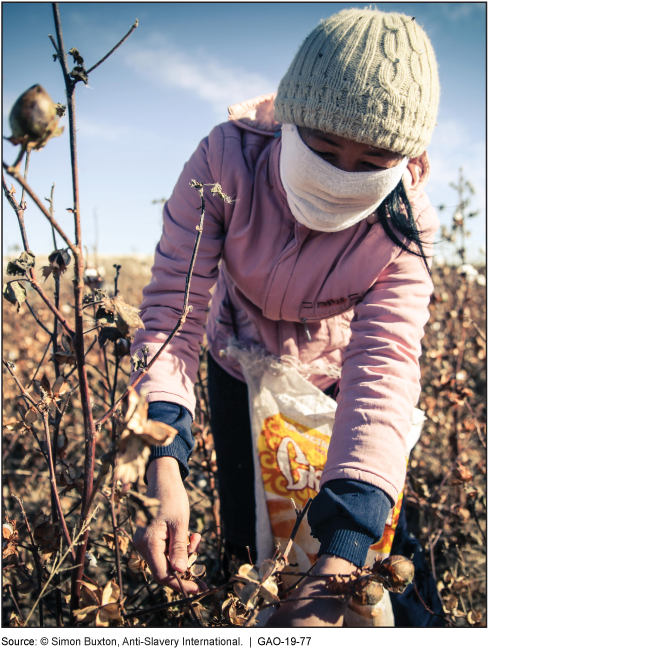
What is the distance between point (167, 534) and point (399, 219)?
0.83 m

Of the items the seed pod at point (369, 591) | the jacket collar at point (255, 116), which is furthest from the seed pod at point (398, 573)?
the jacket collar at point (255, 116)

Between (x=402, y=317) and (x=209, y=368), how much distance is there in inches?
28.0

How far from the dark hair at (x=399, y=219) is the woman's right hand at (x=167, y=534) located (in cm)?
70

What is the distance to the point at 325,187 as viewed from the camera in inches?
41.5

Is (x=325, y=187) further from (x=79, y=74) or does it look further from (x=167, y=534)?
(x=167, y=534)

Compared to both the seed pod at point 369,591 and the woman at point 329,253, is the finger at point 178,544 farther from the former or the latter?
the seed pod at point 369,591

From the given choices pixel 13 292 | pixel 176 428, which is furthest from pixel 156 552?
pixel 13 292

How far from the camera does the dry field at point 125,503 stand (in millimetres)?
868

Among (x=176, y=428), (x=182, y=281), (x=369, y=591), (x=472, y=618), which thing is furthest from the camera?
(x=472, y=618)

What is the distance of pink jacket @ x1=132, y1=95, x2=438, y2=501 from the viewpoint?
3.29 ft

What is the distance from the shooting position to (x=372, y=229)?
3.89ft

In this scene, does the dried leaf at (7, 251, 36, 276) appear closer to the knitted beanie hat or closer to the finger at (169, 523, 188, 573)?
the finger at (169, 523, 188, 573)

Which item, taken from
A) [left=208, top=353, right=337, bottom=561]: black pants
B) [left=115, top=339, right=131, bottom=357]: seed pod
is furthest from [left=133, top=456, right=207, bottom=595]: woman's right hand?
[left=208, top=353, right=337, bottom=561]: black pants

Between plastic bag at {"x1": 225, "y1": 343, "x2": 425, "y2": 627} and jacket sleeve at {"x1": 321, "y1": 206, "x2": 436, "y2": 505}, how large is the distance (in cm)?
26
